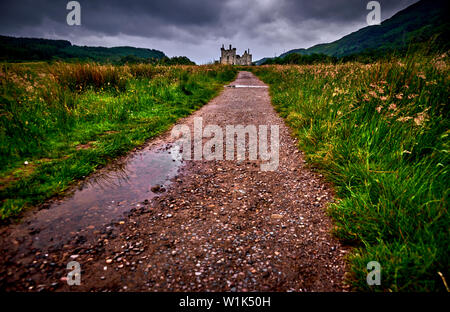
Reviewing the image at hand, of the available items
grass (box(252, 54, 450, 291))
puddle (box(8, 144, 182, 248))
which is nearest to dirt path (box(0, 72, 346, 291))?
puddle (box(8, 144, 182, 248))

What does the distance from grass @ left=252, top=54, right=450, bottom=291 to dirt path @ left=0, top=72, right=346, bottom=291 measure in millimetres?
384

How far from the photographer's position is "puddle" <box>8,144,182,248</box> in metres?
2.76

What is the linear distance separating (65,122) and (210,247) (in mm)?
6028

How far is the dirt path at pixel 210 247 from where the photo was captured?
2.18 metres

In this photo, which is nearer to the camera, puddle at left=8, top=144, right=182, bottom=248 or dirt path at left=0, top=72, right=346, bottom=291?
dirt path at left=0, top=72, right=346, bottom=291

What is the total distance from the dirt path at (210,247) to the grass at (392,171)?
0.38m

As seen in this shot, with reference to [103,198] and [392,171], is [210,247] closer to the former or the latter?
[103,198]

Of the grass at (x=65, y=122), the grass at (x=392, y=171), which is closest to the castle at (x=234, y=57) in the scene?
the grass at (x=65, y=122)

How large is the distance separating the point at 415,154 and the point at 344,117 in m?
1.92

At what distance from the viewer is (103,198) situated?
3.51m

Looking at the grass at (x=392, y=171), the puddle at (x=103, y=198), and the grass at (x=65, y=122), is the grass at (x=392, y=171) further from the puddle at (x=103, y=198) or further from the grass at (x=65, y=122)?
the grass at (x=65, y=122)

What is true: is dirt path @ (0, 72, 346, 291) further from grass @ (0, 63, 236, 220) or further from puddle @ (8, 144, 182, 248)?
grass @ (0, 63, 236, 220)

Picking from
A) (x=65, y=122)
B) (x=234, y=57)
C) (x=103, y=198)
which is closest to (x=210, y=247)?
(x=103, y=198)
